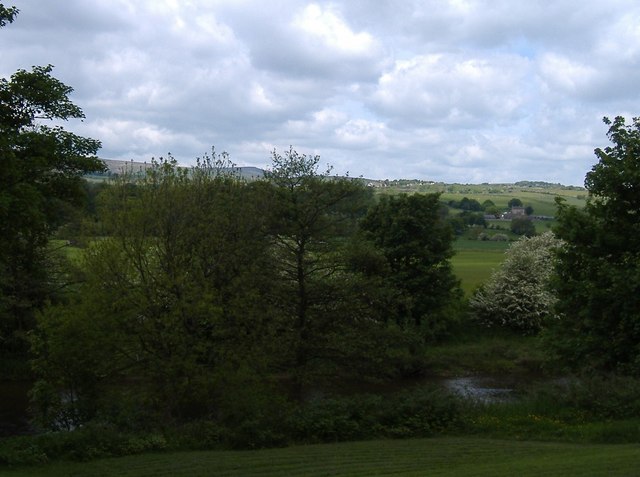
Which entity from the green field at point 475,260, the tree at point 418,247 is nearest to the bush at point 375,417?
the tree at point 418,247

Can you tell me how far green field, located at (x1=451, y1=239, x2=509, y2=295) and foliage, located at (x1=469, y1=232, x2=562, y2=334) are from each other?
23.2ft

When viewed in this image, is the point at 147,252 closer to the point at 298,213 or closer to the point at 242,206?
the point at 242,206

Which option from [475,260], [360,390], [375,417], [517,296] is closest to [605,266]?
[375,417]

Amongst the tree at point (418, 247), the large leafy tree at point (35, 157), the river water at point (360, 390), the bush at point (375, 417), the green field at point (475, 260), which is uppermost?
the large leafy tree at point (35, 157)

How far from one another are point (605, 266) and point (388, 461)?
1307 centimetres

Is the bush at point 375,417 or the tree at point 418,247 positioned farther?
the tree at point 418,247

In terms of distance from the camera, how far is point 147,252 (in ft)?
81.0

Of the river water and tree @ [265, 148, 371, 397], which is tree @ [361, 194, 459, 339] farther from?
tree @ [265, 148, 371, 397]

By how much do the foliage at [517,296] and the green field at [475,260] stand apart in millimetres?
Result: 7071

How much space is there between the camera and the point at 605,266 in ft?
82.6

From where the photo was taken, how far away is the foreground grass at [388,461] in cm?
1393

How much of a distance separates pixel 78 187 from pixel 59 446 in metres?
6.34

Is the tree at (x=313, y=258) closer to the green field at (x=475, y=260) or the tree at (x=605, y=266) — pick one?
the tree at (x=605, y=266)

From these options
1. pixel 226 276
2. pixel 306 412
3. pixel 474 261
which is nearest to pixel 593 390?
pixel 306 412
